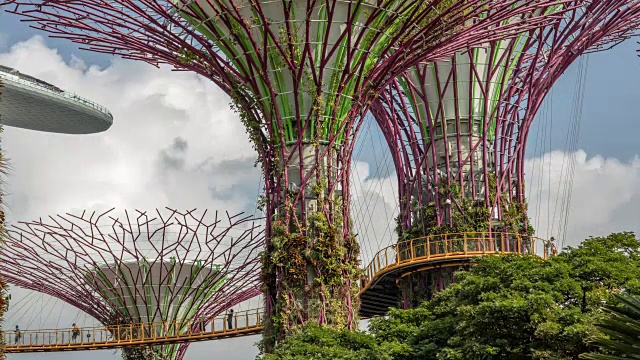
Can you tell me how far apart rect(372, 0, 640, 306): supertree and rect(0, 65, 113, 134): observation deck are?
32.2 m

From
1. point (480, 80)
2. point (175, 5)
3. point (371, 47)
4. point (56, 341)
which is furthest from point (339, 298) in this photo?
point (56, 341)

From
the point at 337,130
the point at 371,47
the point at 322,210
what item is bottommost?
the point at 322,210

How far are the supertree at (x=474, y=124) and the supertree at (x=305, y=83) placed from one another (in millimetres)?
10814

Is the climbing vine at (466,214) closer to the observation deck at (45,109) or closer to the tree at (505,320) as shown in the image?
the tree at (505,320)

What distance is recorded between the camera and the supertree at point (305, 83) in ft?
111

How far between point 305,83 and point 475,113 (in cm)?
1499

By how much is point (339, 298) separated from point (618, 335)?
65.7ft

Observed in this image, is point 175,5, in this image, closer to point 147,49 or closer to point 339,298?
point 147,49

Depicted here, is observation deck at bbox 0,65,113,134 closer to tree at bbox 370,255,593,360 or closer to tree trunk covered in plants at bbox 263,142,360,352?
tree trunk covered in plants at bbox 263,142,360,352

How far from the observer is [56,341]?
57.4 meters

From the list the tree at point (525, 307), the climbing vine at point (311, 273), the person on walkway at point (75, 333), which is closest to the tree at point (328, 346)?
the tree at point (525, 307)

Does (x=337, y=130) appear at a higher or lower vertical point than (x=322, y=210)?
higher

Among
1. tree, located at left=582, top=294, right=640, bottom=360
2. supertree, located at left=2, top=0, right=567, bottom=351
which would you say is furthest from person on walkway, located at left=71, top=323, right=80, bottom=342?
tree, located at left=582, top=294, right=640, bottom=360

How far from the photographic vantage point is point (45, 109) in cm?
7569
